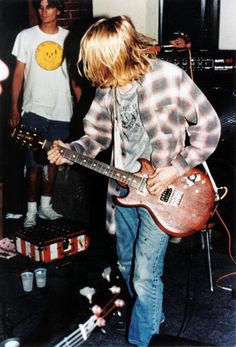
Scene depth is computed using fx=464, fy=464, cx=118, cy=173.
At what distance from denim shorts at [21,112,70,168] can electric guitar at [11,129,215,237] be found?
1.92 metres

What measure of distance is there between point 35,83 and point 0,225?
1342 millimetres

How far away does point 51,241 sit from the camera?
369 cm

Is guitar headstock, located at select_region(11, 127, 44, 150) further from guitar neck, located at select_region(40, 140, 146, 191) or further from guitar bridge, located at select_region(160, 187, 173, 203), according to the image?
guitar bridge, located at select_region(160, 187, 173, 203)

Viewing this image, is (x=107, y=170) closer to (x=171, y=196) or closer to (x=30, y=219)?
(x=171, y=196)

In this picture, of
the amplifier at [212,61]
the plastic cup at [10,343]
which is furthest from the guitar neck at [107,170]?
the amplifier at [212,61]

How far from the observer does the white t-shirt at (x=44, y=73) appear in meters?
4.27

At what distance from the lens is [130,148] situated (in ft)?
7.77

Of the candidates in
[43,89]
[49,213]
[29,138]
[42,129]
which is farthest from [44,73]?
[29,138]

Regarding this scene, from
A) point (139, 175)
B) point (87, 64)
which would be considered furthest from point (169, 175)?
point (87, 64)

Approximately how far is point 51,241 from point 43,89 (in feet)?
4.84

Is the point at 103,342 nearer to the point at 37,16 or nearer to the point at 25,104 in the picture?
the point at 25,104

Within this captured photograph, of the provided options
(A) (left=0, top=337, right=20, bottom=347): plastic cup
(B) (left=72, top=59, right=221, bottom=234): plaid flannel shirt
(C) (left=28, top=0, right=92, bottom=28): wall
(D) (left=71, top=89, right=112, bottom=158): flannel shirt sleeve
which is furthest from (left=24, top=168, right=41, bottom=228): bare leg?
(B) (left=72, top=59, right=221, bottom=234): plaid flannel shirt

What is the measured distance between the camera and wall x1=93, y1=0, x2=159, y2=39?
448 centimetres

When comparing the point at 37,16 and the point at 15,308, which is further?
the point at 37,16
